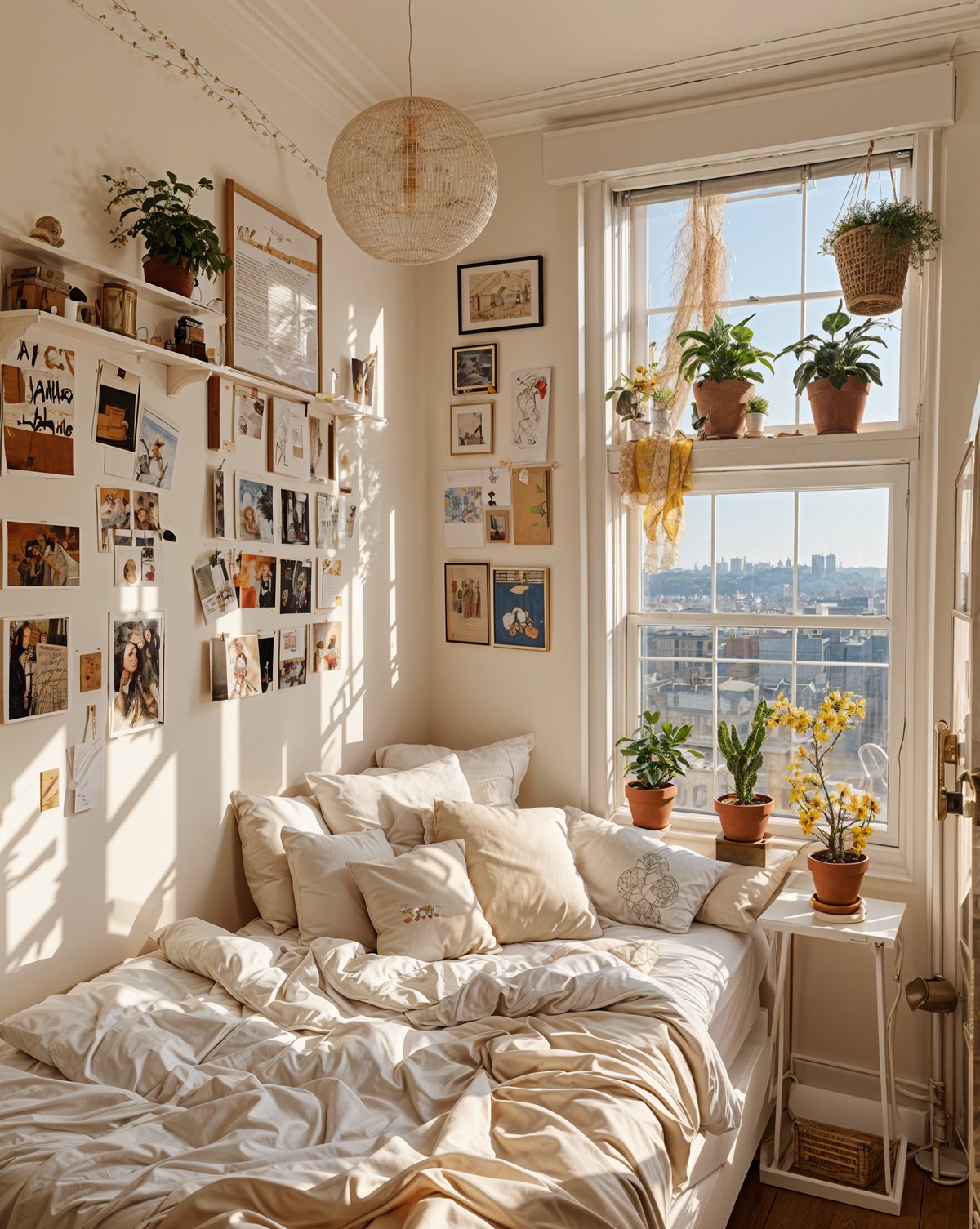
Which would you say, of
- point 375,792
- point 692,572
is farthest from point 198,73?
point 692,572

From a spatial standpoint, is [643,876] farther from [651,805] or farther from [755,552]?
[755,552]

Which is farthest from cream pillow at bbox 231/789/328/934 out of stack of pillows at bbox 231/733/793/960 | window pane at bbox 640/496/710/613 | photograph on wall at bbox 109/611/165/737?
window pane at bbox 640/496/710/613

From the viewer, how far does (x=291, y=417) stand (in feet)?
9.16

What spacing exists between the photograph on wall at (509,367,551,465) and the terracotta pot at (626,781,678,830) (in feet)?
3.89

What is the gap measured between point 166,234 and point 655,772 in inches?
84.9

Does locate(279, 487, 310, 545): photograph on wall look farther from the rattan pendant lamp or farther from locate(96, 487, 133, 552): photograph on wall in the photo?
the rattan pendant lamp

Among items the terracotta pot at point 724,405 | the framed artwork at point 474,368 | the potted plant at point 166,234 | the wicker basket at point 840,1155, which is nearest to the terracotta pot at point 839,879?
the wicker basket at point 840,1155

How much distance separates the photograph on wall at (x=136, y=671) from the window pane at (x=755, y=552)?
6.21ft

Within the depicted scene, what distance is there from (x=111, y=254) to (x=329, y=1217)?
1.98 meters

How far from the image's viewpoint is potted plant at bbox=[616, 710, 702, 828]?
319 cm

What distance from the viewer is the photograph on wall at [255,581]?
2.61 m

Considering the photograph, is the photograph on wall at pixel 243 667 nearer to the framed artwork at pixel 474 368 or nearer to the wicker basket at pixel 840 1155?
the framed artwork at pixel 474 368

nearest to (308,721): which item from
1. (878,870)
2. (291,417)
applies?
(291,417)

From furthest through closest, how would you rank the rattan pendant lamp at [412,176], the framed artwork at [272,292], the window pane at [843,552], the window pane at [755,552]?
the window pane at [755,552] → the window pane at [843,552] → the framed artwork at [272,292] → the rattan pendant lamp at [412,176]
